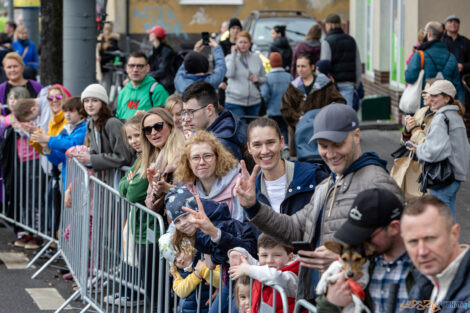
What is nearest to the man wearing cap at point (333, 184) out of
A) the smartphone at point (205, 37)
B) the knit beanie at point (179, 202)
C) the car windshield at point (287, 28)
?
the knit beanie at point (179, 202)

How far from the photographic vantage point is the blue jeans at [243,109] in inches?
504

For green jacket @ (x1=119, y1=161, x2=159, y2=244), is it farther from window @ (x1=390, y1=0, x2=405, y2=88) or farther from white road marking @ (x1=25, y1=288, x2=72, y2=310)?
window @ (x1=390, y1=0, x2=405, y2=88)

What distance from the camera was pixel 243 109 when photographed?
1287 centimetres

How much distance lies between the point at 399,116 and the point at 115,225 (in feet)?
31.1

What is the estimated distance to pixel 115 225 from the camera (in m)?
7.38

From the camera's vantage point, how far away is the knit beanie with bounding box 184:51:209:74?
34.5 ft

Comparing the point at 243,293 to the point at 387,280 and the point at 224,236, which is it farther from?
the point at 387,280

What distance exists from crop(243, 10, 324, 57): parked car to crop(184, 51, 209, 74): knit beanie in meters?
9.56

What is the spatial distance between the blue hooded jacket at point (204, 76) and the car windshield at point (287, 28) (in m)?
9.46

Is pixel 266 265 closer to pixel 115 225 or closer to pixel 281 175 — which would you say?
pixel 281 175

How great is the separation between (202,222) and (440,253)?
2.09 metres

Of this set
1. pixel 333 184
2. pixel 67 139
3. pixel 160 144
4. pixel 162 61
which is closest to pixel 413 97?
pixel 162 61

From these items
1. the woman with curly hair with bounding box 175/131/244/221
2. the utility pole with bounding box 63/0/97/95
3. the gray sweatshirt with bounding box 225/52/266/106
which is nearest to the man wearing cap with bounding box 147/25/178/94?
the gray sweatshirt with bounding box 225/52/266/106

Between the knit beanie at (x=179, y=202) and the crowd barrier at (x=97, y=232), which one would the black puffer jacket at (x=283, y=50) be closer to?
the crowd barrier at (x=97, y=232)
